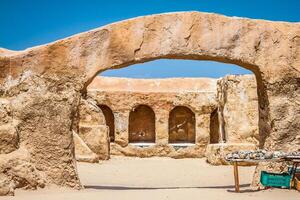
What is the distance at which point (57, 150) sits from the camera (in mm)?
7781

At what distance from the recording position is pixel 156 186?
31.7 feet

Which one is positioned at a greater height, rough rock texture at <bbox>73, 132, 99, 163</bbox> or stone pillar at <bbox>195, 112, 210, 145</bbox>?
stone pillar at <bbox>195, 112, 210, 145</bbox>

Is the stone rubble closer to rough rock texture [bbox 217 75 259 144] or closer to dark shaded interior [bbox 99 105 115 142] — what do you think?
rough rock texture [bbox 217 75 259 144]

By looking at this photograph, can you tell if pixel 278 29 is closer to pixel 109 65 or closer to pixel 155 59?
pixel 155 59

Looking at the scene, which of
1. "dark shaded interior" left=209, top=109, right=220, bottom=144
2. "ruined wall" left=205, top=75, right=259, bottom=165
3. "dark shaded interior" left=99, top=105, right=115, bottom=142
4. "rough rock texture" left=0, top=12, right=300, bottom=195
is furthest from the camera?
"dark shaded interior" left=99, top=105, right=115, bottom=142

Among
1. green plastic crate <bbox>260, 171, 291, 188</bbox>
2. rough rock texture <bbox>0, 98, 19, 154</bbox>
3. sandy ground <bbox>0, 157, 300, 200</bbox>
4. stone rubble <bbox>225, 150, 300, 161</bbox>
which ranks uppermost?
rough rock texture <bbox>0, 98, 19, 154</bbox>

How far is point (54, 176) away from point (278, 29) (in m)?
4.88

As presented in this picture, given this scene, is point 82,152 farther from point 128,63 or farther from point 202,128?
point 202,128

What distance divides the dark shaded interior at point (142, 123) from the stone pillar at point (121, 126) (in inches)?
84.8

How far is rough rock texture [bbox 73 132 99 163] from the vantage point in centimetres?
1395

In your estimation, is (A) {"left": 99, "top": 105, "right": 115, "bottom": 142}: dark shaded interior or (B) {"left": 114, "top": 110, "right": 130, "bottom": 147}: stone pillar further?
(A) {"left": 99, "top": 105, "right": 115, "bottom": 142}: dark shaded interior

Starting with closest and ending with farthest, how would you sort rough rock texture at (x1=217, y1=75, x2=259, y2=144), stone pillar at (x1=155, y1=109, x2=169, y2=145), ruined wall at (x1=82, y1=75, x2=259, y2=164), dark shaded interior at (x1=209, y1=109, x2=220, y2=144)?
rough rock texture at (x1=217, y1=75, x2=259, y2=144) → ruined wall at (x1=82, y1=75, x2=259, y2=164) → stone pillar at (x1=155, y1=109, x2=169, y2=145) → dark shaded interior at (x1=209, y1=109, x2=220, y2=144)

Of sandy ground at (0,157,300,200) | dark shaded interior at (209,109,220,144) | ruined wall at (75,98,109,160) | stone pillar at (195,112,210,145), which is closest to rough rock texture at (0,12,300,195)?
sandy ground at (0,157,300,200)

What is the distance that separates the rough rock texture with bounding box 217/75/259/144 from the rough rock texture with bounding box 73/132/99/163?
4.59 meters
